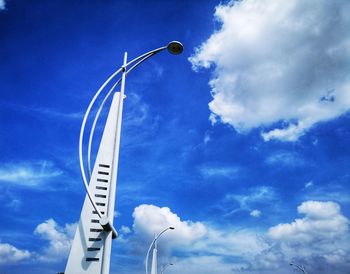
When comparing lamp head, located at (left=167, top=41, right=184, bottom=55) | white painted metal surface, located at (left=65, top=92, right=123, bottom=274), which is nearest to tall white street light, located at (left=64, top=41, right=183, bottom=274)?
white painted metal surface, located at (left=65, top=92, right=123, bottom=274)

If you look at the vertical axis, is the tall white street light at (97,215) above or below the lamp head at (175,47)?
below

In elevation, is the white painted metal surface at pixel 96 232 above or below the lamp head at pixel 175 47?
below

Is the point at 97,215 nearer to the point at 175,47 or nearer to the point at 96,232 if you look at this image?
the point at 96,232

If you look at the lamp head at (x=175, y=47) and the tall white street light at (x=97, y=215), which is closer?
the tall white street light at (x=97, y=215)

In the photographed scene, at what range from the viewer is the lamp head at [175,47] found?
10547 millimetres

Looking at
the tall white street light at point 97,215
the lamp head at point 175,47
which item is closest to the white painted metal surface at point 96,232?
the tall white street light at point 97,215

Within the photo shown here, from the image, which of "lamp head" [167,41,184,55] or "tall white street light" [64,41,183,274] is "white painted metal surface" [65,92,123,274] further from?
"lamp head" [167,41,184,55]

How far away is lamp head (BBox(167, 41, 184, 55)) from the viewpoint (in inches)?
415

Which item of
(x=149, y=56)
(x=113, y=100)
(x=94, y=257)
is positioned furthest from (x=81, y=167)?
(x=149, y=56)

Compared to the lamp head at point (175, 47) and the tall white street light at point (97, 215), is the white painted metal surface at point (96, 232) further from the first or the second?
the lamp head at point (175, 47)

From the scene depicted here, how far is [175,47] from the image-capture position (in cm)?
1068

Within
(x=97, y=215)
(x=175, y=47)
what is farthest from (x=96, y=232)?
(x=175, y=47)

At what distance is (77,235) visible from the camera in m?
8.62

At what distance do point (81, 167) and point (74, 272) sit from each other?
→ 2877mm
